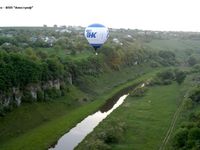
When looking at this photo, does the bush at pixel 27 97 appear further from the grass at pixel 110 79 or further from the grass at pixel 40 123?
the grass at pixel 110 79

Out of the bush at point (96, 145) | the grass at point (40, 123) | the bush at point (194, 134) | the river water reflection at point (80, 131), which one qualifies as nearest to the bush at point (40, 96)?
the grass at point (40, 123)

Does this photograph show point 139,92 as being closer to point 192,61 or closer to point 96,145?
point 96,145

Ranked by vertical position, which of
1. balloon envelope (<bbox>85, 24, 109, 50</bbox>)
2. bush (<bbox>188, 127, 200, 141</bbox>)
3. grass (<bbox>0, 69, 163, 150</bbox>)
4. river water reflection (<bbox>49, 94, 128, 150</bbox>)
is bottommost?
river water reflection (<bbox>49, 94, 128, 150</bbox>)

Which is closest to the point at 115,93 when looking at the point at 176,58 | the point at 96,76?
the point at 96,76

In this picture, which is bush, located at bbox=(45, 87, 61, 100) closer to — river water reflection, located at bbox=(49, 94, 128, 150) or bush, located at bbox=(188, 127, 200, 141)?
river water reflection, located at bbox=(49, 94, 128, 150)

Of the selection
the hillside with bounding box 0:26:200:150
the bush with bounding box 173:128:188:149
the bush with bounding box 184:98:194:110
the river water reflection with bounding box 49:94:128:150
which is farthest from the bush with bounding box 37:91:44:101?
the bush with bounding box 173:128:188:149

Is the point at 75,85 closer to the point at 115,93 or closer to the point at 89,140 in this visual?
the point at 115,93

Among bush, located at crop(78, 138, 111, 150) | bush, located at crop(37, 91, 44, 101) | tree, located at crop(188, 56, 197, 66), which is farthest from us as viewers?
tree, located at crop(188, 56, 197, 66)
